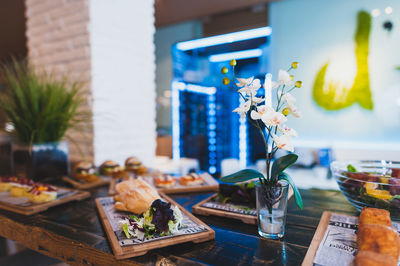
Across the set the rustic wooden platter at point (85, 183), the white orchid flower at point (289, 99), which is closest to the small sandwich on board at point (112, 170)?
the rustic wooden platter at point (85, 183)

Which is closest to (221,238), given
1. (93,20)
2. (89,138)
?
(89,138)

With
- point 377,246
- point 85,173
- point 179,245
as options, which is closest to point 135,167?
point 85,173

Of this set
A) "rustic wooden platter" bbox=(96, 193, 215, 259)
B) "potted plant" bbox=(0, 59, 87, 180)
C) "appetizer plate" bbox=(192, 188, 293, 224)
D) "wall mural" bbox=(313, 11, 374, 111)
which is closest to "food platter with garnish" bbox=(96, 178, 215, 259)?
"rustic wooden platter" bbox=(96, 193, 215, 259)

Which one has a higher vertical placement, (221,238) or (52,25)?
(52,25)

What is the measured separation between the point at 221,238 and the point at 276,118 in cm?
40

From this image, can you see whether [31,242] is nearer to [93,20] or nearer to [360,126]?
[93,20]

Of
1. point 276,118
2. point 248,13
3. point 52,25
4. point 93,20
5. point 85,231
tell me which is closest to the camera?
point 276,118

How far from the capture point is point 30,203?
1161mm

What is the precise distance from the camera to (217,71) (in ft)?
17.0

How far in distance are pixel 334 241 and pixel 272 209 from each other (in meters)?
0.19

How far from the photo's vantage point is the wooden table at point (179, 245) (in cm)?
74

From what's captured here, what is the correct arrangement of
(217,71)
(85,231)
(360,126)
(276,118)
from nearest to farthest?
(276,118)
(85,231)
(360,126)
(217,71)

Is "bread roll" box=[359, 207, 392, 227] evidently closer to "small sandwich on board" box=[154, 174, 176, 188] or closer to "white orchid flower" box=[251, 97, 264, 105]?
"white orchid flower" box=[251, 97, 264, 105]

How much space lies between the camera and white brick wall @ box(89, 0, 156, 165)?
195 centimetres
